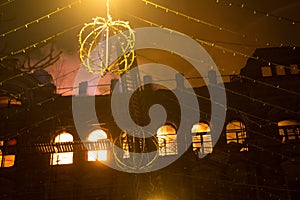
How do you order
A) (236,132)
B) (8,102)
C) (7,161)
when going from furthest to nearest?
(8,102), (7,161), (236,132)

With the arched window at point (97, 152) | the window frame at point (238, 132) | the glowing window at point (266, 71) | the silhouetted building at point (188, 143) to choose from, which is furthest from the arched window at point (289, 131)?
the arched window at point (97, 152)

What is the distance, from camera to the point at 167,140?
20.3 metres

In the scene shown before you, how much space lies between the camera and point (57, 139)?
2103 centimetres

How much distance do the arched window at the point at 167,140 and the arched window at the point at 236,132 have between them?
9.57 ft

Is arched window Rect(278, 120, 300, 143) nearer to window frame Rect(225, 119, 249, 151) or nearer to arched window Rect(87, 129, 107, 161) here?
window frame Rect(225, 119, 249, 151)

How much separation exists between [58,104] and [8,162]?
4.18 meters

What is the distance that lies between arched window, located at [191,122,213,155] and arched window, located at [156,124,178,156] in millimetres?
1060

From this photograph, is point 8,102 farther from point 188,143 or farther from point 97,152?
point 188,143

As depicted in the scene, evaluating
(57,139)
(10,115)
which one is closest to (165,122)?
(57,139)

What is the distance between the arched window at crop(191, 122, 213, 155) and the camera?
65.1 feet

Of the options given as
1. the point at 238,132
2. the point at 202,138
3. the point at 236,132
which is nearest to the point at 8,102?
the point at 202,138

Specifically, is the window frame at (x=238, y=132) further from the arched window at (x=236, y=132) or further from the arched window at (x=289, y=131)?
the arched window at (x=289, y=131)

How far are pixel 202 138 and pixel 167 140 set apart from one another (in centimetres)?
Result: 192

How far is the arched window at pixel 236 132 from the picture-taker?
19844mm
